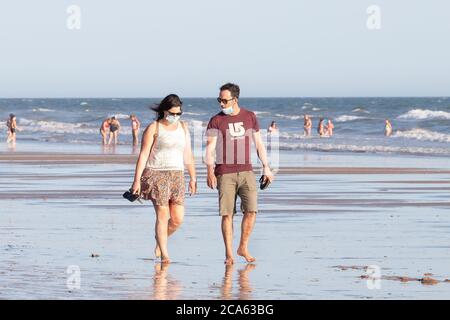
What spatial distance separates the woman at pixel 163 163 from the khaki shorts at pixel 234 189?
0.32 meters

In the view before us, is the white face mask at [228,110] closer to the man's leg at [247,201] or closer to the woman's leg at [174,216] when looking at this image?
the man's leg at [247,201]

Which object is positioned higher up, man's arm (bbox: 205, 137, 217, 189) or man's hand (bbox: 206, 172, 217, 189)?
man's arm (bbox: 205, 137, 217, 189)

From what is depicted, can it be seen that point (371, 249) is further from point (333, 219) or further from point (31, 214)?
point (31, 214)

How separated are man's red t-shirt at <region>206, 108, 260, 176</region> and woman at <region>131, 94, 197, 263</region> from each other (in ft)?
1.14

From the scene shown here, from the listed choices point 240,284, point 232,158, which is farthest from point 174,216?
point 240,284

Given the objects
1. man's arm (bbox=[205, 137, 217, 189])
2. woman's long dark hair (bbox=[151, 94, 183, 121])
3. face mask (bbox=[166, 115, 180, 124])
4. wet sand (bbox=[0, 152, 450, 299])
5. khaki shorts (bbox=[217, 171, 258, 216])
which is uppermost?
Result: woman's long dark hair (bbox=[151, 94, 183, 121])

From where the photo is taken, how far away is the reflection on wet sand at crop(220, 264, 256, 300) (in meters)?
9.92

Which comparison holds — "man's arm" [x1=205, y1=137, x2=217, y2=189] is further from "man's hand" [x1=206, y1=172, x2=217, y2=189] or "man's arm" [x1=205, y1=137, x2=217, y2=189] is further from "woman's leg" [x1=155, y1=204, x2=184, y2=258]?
"woman's leg" [x1=155, y1=204, x2=184, y2=258]

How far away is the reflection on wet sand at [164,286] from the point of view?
9.90 metres

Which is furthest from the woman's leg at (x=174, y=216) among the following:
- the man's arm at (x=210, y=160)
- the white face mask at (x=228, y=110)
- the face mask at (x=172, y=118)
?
the white face mask at (x=228, y=110)

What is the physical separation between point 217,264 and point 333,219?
180 inches

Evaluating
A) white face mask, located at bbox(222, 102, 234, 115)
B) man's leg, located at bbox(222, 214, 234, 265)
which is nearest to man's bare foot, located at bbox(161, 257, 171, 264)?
man's leg, located at bbox(222, 214, 234, 265)

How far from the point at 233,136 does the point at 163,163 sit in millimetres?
737
